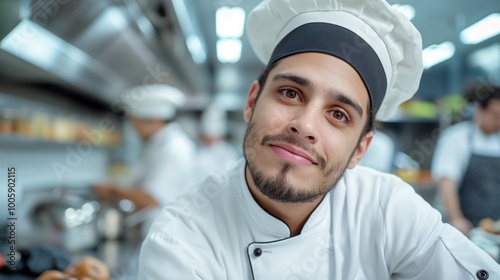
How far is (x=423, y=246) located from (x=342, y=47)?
1.40 feet

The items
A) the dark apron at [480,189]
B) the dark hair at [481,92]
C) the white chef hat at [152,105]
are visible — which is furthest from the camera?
the white chef hat at [152,105]

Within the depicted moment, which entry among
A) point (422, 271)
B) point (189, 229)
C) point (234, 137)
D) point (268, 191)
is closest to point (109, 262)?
point (189, 229)

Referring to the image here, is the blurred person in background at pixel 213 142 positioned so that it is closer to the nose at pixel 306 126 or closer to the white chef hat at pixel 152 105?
the white chef hat at pixel 152 105

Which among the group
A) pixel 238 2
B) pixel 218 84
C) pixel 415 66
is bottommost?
pixel 218 84

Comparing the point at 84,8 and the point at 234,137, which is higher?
the point at 84,8

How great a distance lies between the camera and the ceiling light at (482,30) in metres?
1.14

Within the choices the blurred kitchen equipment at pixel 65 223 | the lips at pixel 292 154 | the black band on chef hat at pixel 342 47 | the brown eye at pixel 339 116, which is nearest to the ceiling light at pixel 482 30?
the black band on chef hat at pixel 342 47

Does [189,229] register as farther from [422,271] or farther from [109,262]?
[109,262]

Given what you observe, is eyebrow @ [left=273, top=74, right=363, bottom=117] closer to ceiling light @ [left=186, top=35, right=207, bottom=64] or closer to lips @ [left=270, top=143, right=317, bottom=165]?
lips @ [left=270, top=143, right=317, bottom=165]

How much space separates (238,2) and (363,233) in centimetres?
131

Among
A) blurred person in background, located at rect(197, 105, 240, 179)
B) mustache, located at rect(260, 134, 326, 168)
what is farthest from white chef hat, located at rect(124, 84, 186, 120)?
mustache, located at rect(260, 134, 326, 168)

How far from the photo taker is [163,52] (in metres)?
3.12

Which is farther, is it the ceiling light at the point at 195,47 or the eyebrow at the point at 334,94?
the ceiling light at the point at 195,47

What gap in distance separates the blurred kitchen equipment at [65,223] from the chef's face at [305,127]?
116 cm
